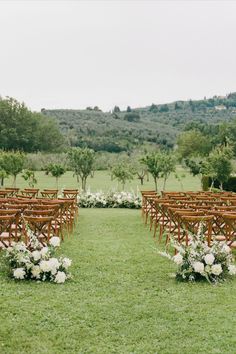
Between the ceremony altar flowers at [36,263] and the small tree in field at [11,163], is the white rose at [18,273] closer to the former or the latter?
the ceremony altar flowers at [36,263]

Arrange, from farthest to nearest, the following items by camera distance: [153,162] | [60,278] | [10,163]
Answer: [153,162] → [10,163] → [60,278]

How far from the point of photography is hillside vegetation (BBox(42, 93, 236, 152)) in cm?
8719

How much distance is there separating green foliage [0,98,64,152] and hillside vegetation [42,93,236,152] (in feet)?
12.4

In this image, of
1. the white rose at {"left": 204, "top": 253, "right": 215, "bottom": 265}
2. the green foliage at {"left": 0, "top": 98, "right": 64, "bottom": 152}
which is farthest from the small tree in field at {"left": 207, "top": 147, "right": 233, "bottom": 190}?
the green foliage at {"left": 0, "top": 98, "right": 64, "bottom": 152}

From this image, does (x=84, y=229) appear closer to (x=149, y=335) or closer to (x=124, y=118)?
(x=149, y=335)

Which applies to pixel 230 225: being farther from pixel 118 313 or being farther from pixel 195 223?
pixel 118 313

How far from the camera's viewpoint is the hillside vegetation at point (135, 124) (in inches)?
3433

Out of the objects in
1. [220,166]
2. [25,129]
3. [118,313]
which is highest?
[25,129]

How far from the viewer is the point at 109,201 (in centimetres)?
2312

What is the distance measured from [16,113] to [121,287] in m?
77.9

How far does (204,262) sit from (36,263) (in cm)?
259

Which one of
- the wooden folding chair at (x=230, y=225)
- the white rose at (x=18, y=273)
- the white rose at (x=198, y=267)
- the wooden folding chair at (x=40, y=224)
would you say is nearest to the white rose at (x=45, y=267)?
the white rose at (x=18, y=273)

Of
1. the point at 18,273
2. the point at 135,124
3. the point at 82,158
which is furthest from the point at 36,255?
the point at 135,124

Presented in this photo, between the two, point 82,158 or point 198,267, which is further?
point 82,158
